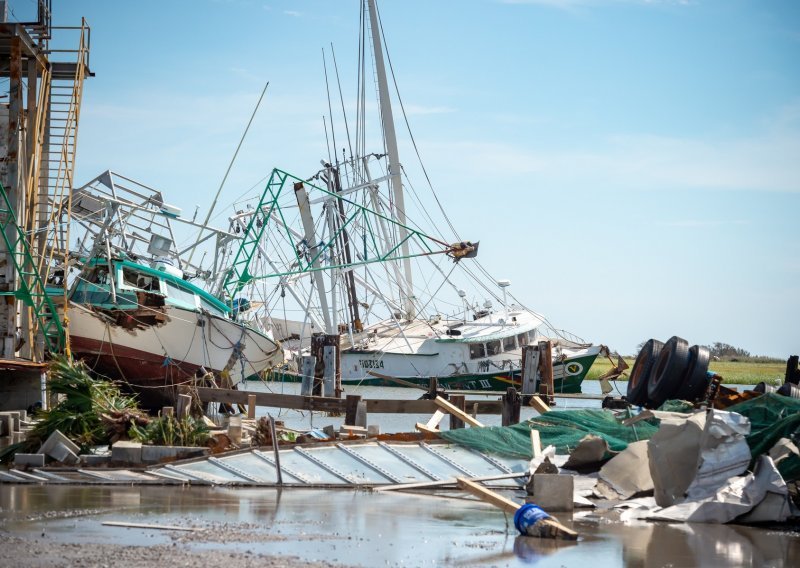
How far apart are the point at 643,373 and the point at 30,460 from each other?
36.2ft

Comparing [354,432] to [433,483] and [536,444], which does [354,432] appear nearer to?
[536,444]

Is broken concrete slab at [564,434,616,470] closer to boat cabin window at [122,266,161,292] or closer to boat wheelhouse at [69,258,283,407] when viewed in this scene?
boat wheelhouse at [69,258,283,407]

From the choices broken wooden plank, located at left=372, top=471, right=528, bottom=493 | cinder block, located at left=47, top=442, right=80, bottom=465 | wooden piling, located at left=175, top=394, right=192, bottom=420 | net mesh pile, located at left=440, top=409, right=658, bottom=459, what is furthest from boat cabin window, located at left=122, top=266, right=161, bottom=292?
broken wooden plank, located at left=372, top=471, right=528, bottom=493

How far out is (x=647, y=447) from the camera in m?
13.5

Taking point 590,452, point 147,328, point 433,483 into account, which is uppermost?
point 147,328

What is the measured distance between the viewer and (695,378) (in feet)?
62.8

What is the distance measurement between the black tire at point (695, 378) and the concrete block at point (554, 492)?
23.4 ft

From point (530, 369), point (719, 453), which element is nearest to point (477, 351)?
point (530, 369)

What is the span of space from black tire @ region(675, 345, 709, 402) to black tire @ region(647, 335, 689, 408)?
0.31 feet

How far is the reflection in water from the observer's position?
9977 millimetres

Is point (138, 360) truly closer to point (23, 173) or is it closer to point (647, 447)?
point (23, 173)

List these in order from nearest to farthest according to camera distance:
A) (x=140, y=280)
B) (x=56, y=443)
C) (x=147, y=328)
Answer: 1. (x=56, y=443)
2. (x=147, y=328)
3. (x=140, y=280)

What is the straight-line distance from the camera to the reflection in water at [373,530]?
9.98m

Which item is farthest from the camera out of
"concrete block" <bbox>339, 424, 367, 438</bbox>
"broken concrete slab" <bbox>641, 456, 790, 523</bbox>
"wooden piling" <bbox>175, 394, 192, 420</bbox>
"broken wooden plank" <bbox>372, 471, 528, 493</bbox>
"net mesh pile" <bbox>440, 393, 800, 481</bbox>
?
"wooden piling" <bbox>175, 394, 192, 420</bbox>
